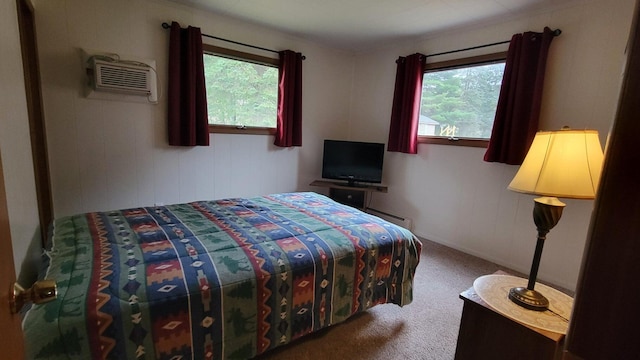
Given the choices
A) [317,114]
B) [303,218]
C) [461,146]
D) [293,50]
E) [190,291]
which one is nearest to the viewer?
[190,291]

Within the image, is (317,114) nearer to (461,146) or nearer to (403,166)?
(403,166)

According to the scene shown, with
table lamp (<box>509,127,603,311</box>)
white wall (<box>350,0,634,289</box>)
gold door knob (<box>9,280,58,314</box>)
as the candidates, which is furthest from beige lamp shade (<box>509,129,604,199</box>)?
gold door knob (<box>9,280,58,314</box>)

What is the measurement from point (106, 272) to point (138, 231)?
0.49 m

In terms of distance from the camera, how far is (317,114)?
4082 mm

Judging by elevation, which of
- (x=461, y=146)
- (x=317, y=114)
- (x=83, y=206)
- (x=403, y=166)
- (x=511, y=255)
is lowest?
(x=511, y=255)

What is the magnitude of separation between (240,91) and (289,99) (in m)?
0.58

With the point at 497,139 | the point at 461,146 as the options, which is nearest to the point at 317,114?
the point at 461,146

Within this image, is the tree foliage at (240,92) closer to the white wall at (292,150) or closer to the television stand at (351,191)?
the white wall at (292,150)

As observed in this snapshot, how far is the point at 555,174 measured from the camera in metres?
1.12

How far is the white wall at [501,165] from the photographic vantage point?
2338mm

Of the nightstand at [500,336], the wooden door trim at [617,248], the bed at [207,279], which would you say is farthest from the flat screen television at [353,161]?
the wooden door trim at [617,248]

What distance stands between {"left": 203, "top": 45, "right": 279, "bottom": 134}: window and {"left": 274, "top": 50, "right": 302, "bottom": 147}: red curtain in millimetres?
105

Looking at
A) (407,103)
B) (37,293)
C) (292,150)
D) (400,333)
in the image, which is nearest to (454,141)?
(407,103)

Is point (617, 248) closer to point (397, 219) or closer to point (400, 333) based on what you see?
point (400, 333)
